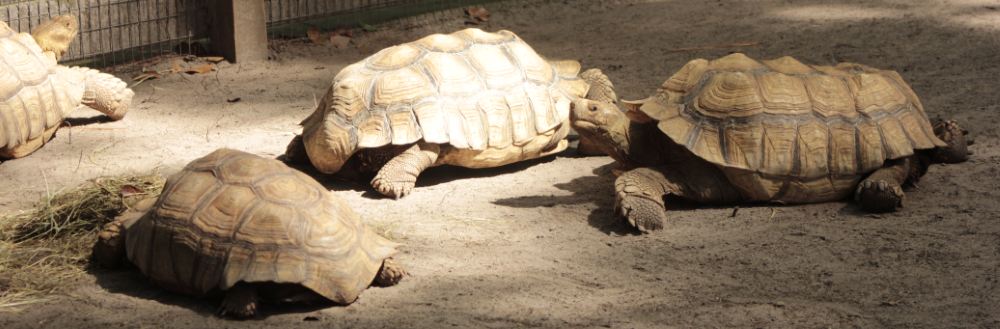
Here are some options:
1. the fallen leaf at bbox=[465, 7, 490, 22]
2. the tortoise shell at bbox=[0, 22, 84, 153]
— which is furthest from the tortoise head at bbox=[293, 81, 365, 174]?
the fallen leaf at bbox=[465, 7, 490, 22]

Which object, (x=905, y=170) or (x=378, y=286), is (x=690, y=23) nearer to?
(x=905, y=170)

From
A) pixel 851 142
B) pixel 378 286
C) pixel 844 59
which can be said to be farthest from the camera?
pixel 844 59

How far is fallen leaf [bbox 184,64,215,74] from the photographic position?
795cm

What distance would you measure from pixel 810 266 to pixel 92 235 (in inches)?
116

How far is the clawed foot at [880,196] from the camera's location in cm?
517

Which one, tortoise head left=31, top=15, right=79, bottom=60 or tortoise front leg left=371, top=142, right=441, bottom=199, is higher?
tortoise head left=31, top=15, right=79, bottom=60

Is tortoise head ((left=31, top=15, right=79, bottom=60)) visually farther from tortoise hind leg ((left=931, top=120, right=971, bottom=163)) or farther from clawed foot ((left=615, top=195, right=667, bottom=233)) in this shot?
tortoise hind leg ((left=931, top=120, right=971, bottom=163))

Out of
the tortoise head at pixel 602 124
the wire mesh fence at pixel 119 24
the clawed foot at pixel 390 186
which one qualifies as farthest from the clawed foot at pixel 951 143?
the wire mesh fence at pixel 119 24

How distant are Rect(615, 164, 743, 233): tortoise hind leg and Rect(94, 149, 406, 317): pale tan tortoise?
129cm

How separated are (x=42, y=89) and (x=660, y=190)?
11.6 ft

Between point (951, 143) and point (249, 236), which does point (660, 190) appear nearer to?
point (951, 143)

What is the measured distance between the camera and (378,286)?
432 centimetres

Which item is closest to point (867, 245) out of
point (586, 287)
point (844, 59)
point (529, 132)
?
point (586, 287)

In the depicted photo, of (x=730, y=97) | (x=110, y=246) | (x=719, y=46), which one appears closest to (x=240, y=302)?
(x=110, y=246)
